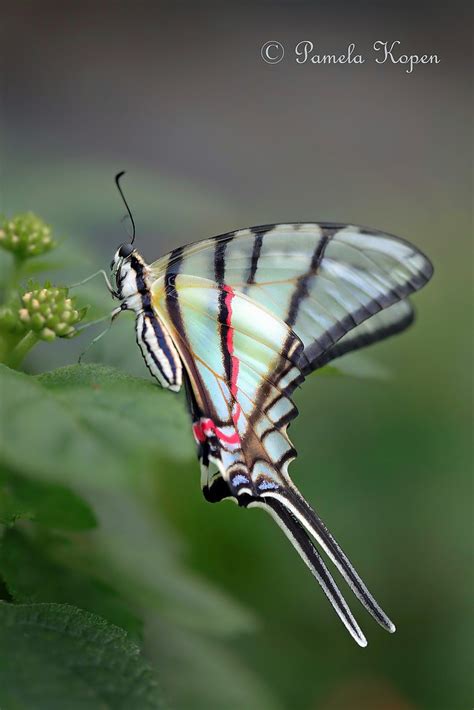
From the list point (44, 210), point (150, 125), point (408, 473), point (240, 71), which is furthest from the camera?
point (240, 71)

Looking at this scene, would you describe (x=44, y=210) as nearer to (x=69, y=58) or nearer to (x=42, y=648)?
(x=42, y=648)

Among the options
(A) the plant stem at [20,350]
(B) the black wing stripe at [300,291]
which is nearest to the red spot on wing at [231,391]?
(B) the black wing stripe at [300,291]

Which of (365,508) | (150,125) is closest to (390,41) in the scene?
(150,125)

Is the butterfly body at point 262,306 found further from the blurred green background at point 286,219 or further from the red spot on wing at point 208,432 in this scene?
the blurred green background at point 286,219

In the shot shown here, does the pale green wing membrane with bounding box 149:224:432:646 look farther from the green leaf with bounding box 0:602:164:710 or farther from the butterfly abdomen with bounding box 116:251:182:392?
the green leaf with bounding box 0:602:164:710

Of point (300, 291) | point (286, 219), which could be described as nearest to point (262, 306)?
point (300, 291)
